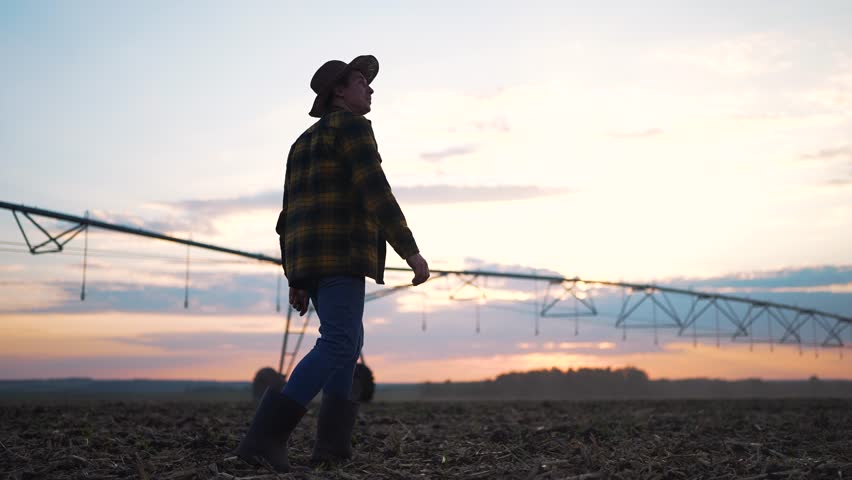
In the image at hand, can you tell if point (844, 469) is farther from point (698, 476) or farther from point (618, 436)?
point (618, 436)

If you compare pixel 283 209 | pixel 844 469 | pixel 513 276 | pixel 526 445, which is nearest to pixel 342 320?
pixel 283 209

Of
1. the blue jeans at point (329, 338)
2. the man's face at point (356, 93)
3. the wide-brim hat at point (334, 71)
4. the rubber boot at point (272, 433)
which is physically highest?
the wide-brim hat at point (334, 71)

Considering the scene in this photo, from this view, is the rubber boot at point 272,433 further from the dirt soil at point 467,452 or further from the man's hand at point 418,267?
the man's hand at point 418,267

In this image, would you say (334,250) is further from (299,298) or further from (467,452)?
(467,452)

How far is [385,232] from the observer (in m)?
4.85

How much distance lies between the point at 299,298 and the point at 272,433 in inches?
36.3

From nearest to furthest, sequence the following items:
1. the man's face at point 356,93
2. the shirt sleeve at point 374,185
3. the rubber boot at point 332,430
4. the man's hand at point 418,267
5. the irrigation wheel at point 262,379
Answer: the man's hand at point 418,267, the shirt sleeve at point 374,185, the rubber boot at point 332,430, the man's face at point 356,93, the irrigation wheel at point 262,379

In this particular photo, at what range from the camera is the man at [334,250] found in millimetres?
4840

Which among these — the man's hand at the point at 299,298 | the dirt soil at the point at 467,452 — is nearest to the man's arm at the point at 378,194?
the man's hand at the point at 299,298

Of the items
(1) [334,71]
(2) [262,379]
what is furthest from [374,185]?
(2) [262,379]

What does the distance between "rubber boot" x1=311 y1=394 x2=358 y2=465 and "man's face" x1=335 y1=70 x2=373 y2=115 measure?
1831 millimetres

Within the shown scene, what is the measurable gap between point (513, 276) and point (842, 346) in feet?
77.8

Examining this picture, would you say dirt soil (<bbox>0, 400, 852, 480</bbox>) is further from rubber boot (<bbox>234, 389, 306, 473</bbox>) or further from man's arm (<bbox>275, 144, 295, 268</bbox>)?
man's arm (<bbox>275, 144, 295, 268</bbox>)

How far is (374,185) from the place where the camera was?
487 centimetres
